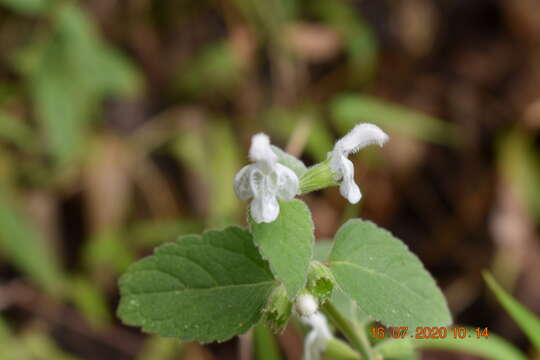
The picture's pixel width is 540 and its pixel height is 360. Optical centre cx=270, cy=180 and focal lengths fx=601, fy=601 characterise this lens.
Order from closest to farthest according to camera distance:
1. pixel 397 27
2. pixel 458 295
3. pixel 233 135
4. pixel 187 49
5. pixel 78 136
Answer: pixel 78 136, pixel 458 295, pixel 233 135, pixel 187 49, pixel 397 27

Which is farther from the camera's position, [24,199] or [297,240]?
[24,199]

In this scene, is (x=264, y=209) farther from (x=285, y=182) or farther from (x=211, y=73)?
(x=211, y=73)

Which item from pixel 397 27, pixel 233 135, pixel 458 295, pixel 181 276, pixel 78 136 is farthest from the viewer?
pixel 397 27

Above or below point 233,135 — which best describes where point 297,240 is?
below

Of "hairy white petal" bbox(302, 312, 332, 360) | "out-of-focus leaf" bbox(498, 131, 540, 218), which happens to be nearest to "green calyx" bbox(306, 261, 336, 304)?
"hairy white petal" bbox(302, 312, 332, 360)

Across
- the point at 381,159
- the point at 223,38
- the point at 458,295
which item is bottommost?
the point at 458,295

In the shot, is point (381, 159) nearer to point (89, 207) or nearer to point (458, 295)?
point (458, 295)

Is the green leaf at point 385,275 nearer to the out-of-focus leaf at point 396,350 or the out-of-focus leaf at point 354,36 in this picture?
the out-of-focus leaf at point 396,350

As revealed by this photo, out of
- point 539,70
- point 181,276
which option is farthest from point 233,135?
point 181,276
